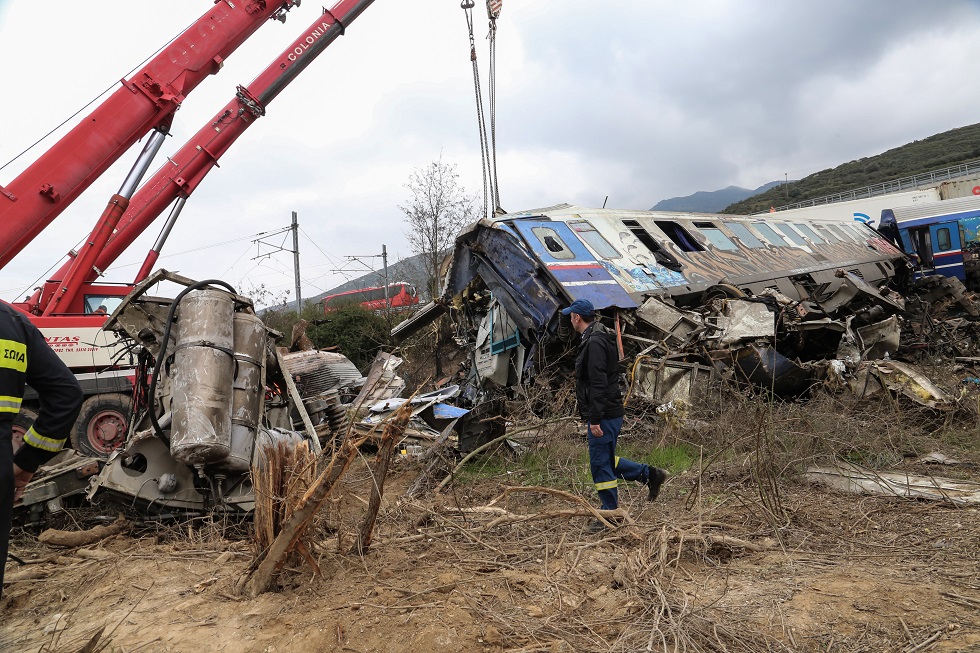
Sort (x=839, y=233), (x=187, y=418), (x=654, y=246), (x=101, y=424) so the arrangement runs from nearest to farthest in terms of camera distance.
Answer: (x=187, y=418) < (x=101, y=424) < (x=654, y=246) < (x=839, y=233)

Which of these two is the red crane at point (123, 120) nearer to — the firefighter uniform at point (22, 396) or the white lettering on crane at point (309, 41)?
the white lettering on crane at point (309, 41)

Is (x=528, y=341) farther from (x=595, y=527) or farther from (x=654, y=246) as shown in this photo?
(x=595, y=527)

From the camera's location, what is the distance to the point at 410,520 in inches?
173

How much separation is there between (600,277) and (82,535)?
6972 mm

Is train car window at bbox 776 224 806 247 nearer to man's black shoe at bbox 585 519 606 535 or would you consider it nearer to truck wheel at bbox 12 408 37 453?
man's black shoe at bbox 585 519 606 535

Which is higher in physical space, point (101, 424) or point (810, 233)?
point (810, 233)

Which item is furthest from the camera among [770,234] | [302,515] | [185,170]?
[770,234]

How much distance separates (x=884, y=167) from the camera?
59812 millimetres

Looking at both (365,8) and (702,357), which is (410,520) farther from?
(365,8)

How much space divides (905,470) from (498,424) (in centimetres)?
375

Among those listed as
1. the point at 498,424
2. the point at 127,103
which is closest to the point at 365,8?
the point at 127,103

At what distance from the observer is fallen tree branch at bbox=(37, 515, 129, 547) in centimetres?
435

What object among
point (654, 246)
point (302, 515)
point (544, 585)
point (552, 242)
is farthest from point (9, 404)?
point (654, 246)

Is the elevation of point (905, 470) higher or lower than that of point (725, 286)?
lower
